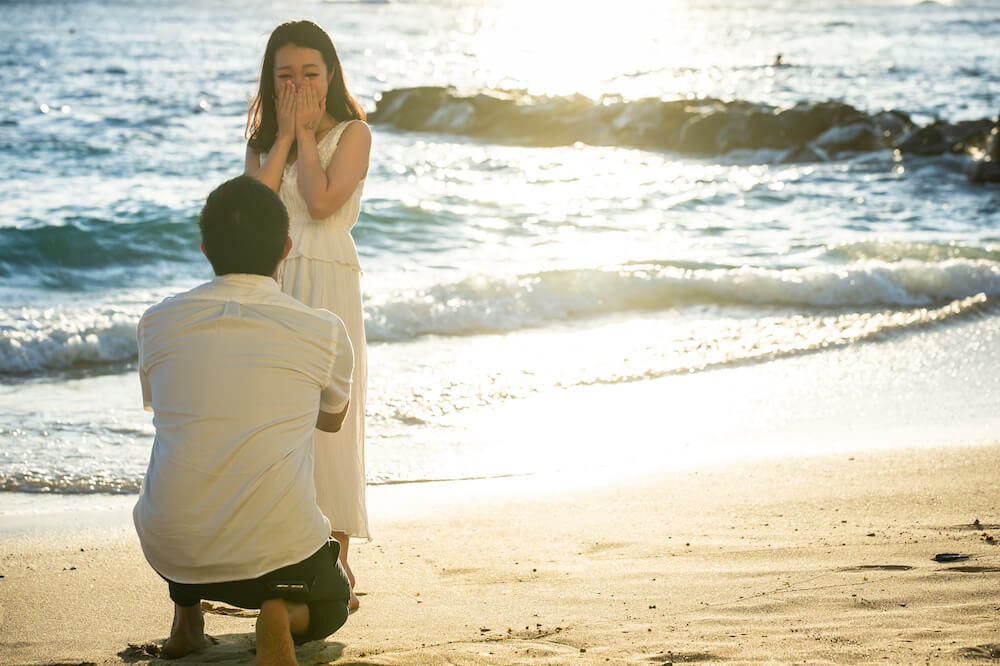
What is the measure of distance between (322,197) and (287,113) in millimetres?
303

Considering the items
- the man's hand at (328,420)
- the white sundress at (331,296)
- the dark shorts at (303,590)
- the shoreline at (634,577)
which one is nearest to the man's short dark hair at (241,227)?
the man's hand at (328,420)

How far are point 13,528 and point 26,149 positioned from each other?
589 inches

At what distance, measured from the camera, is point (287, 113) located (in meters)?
3.53

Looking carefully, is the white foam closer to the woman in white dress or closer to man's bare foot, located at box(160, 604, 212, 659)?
the woman in white dress

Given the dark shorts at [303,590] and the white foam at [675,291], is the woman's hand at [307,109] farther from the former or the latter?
the white foam at [675,291]

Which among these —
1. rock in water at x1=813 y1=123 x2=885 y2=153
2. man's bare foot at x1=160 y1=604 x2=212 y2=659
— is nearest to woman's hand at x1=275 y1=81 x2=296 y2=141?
man's bare foot at x1=160 y1=604 x2=212 y2=659

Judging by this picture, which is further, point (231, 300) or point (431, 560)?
point (431, 560)

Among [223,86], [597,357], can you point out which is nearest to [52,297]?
[597,357]

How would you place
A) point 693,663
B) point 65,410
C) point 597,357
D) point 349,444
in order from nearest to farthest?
point 693,663 < point 349,444 < point 65,410 < point 597,357

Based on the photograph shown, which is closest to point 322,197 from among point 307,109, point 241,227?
point 307,109

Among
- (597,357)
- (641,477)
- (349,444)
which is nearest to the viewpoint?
(349,444)

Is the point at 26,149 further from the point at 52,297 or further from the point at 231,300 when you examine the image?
the point at 231,300

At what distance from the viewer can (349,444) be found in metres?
3.60

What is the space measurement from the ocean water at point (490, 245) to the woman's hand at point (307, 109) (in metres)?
2.33
